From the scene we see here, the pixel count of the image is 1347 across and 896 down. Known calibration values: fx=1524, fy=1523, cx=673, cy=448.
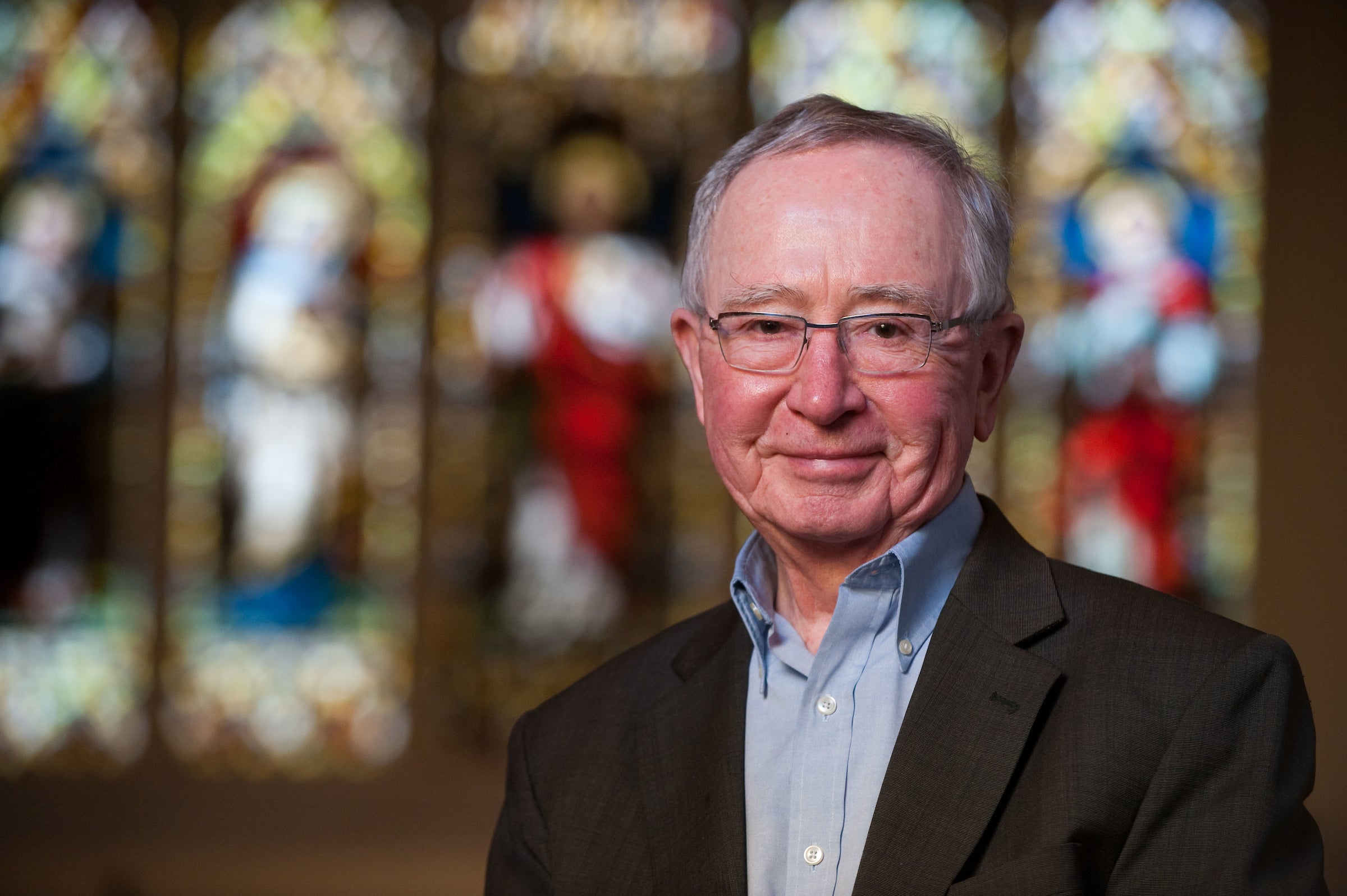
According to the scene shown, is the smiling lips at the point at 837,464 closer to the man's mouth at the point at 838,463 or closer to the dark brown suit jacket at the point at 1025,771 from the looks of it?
the man's mouth at the point at 838,463

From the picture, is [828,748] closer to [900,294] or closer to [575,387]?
[900,294]

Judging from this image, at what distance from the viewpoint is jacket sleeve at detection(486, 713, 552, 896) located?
1828 millimetres

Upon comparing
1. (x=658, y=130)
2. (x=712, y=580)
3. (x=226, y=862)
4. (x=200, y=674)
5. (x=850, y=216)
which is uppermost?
(x=658, y=130)

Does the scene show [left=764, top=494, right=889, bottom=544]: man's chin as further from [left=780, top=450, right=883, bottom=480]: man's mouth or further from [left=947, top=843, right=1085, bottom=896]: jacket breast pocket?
[left=947, top=843, right=1085, bottom=896]: jacket breast pocket

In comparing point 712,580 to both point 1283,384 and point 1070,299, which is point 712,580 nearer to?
point 1070,299

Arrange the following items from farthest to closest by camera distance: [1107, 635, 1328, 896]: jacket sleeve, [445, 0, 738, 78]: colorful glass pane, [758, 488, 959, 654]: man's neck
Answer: [445, 0, 738, 78]: colorful glass pane
[758, 488, 959, 654]: man's neck
[1107, 635, 1328, 896]: jacket sleeve

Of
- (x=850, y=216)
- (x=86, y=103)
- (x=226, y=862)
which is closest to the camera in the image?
(x=850, y=216)

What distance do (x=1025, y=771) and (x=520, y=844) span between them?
2.10 ft

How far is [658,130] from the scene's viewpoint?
6141mm

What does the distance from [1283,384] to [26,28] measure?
16.7 feet

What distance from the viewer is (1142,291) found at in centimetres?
589

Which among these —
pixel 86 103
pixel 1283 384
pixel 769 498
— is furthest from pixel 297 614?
pixel 769 498

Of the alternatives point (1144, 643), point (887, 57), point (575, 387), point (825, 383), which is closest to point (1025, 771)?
point (1144, 643)

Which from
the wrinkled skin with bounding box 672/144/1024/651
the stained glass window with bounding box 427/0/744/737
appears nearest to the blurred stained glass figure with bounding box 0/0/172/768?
the stained glass window with bounding box 427/0/744/737
